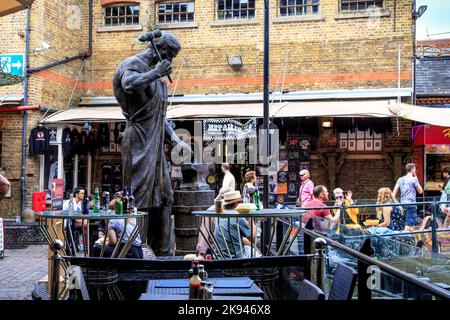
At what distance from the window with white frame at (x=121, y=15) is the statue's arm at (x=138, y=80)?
13.1 metres

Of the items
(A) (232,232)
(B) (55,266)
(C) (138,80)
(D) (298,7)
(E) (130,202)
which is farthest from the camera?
(D) (298,7)

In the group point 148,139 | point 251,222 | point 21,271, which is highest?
point 148,139

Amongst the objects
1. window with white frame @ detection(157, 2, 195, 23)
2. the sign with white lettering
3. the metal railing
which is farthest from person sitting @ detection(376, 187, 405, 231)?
the sign with white lettering

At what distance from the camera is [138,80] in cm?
491

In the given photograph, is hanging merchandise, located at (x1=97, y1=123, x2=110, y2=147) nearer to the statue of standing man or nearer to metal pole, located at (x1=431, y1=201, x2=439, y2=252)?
metal pole, located at (x1=431, y1=201, x2=439, y2=252)

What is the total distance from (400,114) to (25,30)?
1020cm

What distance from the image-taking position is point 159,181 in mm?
5188

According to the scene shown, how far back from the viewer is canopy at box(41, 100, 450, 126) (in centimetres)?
1280

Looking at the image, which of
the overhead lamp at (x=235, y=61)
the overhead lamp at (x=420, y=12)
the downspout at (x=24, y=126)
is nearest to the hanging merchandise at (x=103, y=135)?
the downspout at (x=24, y=126)

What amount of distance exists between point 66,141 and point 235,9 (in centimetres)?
641

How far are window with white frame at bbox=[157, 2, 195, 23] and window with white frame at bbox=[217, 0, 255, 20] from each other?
0.90 m

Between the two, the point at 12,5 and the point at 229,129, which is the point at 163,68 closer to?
the point at 12,5

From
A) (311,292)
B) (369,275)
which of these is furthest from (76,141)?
(311,292)
